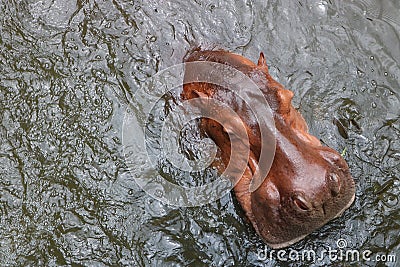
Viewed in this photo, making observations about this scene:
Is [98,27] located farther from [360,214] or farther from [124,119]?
[360,214]

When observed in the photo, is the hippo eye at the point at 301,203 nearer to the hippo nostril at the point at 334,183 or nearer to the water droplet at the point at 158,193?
the hippo nostril at the point at 334,183

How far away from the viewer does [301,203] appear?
284 cm

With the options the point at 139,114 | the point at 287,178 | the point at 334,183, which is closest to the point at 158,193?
the point at 139,114

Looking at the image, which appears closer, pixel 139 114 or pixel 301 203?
pixel 301 203

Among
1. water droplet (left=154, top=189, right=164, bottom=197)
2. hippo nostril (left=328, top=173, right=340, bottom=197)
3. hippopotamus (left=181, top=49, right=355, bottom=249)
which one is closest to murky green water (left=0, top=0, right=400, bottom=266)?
water droplet (left=154, top=189, right=164, bottom=197)

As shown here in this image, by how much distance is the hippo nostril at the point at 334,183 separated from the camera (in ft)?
Result: 9.46

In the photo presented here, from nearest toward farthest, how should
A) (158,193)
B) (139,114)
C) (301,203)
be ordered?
1. (301,203)
2. (158,193)
3. (139,114)

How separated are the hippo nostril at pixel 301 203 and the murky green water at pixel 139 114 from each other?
59 centimetres

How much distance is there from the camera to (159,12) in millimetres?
4195

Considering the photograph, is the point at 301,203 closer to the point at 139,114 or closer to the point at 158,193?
the point at 158,193

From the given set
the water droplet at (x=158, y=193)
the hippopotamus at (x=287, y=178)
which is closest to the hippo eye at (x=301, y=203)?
the hippopotamus at (x=287, y=178)

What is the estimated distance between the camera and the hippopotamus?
9.41ft

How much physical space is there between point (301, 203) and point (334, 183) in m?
0.23

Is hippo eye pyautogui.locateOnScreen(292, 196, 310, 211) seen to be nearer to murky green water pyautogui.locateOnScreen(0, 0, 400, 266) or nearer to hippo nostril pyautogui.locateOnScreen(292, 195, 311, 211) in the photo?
hippo nostril pyautogui.locateOnScreen(292, 195, 311, 211)
